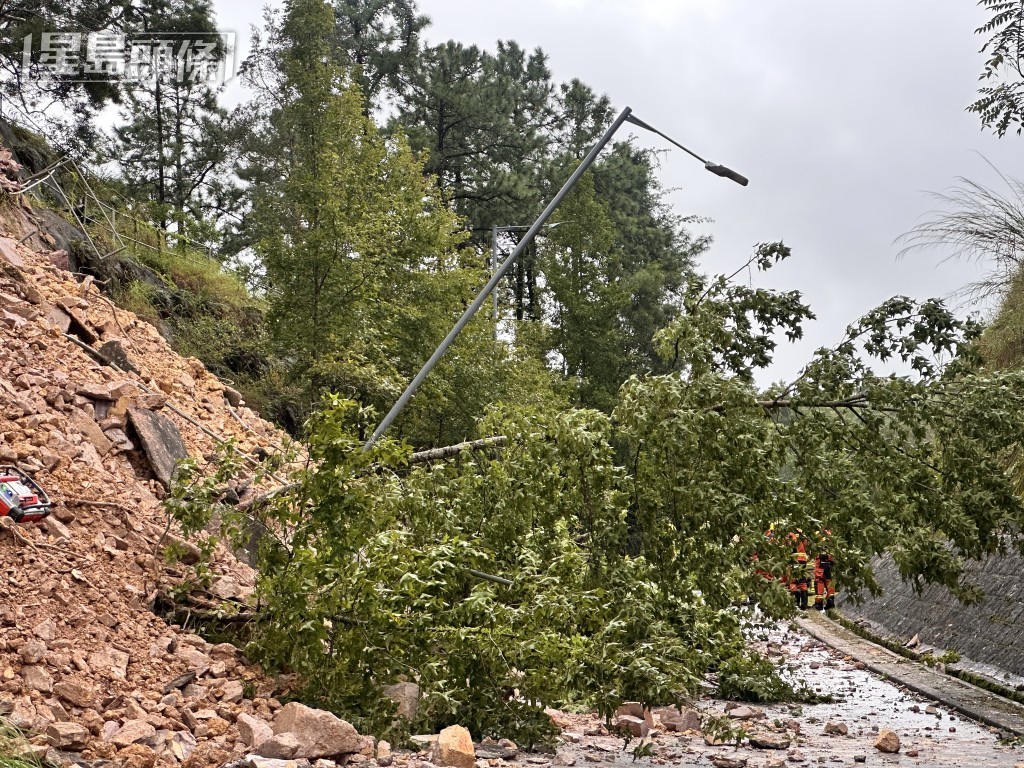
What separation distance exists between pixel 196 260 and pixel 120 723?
17.1 metres

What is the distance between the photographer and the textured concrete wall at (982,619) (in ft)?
46.7

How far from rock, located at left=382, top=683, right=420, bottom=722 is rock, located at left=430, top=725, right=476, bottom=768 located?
34.2 inches

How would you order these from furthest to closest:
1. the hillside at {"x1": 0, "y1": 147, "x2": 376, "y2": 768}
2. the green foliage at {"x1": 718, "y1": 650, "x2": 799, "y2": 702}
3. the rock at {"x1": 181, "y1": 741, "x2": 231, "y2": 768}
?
1. the green foliage at {"x1": 718, "y1": 650, "x2": 799, "y2": 702}
2. the hillside at {"x1": 0, "y1": 147, "x2": 376, "y2": 768}
3. the rock at {"x1": 181, "y1": 741, "x2": 231, "y2": 768}

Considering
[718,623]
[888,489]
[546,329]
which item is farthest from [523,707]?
[546,329]

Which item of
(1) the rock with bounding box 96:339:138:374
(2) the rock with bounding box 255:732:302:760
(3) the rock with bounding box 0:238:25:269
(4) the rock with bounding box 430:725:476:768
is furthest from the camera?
(3) the rock with bounding box 0:238:25:269

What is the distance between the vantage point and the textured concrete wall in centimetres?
1423

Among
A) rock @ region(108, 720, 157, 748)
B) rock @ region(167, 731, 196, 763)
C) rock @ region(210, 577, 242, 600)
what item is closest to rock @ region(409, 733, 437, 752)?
rock @ region(167, 731, 196, 763)

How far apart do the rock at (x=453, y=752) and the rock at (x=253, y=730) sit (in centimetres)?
105

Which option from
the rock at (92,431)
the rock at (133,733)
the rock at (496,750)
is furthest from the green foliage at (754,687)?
the rock at (133,733)

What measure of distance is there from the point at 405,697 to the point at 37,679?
2589 mm

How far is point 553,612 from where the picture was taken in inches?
298

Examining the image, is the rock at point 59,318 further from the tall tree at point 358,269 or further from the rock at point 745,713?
the rock at point 745,713

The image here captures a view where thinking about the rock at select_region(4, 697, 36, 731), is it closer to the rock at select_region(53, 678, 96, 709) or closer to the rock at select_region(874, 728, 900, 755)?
the rock at select_region(53, 678, 96, 709)

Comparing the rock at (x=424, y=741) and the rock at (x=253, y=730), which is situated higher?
the rock at (x=253, y=730)
